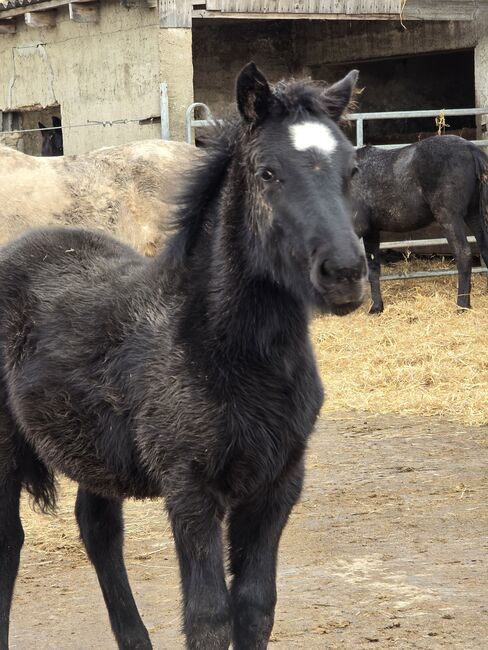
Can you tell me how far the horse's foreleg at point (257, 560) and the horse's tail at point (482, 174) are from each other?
26.2ft

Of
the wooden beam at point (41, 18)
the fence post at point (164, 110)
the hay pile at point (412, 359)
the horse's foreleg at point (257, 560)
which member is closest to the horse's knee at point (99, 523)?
the horse's foreleg at point (257, 560)

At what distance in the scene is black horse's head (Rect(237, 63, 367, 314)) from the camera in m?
2.69

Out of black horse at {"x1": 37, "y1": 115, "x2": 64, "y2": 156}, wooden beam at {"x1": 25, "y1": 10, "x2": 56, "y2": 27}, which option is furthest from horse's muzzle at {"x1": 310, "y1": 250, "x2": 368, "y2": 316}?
black horse at {"x1": 37, "y1": 115, "x2": 64, "y2": 156}

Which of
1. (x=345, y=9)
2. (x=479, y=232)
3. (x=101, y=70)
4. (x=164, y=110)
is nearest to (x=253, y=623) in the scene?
(x=164, y=110)

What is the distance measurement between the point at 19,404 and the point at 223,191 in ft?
3.23

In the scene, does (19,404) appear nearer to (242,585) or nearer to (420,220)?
(242,585)

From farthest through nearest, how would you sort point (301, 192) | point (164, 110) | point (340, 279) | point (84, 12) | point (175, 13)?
1. point (84, 12)
2. point (175, 13)
3. point (164, 110)
4. point (301, 192)
5. point (340, 279)

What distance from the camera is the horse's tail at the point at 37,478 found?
3.61 metres

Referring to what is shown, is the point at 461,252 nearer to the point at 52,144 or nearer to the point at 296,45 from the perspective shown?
the point at 52,144

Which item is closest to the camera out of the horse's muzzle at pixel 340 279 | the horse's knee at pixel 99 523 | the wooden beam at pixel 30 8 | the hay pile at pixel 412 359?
the horse's muzzle at pixel 340 279

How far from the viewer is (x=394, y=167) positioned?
11266mm

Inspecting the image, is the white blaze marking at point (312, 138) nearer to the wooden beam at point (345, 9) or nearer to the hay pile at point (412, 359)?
the hay pile at point (412, 359)

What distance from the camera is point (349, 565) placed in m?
4.36

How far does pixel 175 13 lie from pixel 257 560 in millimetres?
8625
